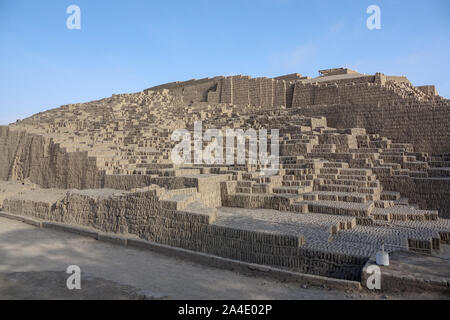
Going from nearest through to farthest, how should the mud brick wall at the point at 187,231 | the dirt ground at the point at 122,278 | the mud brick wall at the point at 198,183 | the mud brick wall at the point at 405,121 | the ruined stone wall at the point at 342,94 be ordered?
the dirt ground at the point at 122,278 → the mud brick wall at the point at 187,231 → the mud brick wall at the point at 198,183 → the mud brick wall at the point at 405,121 → the ruined stone wall at the point at 342,94

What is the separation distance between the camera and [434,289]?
482cm

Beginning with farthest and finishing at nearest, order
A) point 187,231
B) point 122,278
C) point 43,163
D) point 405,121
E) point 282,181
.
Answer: point 43,163 → point 405,121 → point 282,181 → point 187,231 → point 122,278

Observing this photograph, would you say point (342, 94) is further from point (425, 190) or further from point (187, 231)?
point (187, 231)

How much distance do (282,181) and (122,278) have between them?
637cm

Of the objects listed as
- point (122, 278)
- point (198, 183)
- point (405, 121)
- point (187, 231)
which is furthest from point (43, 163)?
point (405, 121)

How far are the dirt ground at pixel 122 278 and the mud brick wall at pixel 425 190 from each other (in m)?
6.49

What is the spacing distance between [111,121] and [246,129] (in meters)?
11.0

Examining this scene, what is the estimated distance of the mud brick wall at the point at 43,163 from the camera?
13828 mm

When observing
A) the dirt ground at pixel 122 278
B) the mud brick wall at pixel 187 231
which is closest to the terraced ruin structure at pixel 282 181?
the mud brick wall at pixel 187 231

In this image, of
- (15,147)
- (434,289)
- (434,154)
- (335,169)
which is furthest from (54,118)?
(434,289)

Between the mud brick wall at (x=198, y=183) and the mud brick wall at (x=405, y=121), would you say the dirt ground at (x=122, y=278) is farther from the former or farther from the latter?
the mud brick wall at (x=405, y=121)

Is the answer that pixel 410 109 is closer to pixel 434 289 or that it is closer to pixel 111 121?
pixel 434 289

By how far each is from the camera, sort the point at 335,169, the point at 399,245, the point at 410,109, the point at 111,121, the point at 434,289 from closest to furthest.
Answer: the point at 434,289, the point at 399,245, the point at 335,169, the point at 410,109, the point at 111,121

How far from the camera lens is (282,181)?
11109 mm
